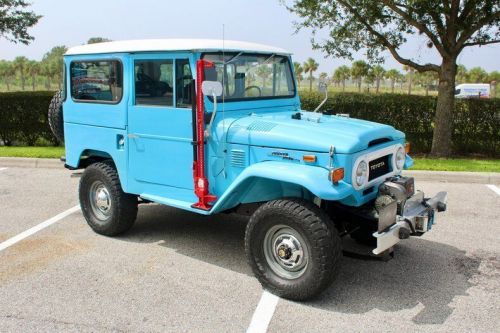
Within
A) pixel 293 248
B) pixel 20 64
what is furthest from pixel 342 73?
pixel 293 248

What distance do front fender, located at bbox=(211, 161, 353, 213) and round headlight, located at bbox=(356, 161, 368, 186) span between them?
6.5 inches

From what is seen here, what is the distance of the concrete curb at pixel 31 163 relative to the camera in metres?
9.59

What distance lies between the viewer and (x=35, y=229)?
19.0ft

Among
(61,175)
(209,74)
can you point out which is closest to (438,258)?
(209,74)

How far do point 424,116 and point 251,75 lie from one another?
24.0 ft

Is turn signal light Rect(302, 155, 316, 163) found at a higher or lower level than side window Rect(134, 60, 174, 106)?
lower

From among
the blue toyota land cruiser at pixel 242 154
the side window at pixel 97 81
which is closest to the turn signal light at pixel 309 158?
the blue toyota land cruiser at pixel 242 154

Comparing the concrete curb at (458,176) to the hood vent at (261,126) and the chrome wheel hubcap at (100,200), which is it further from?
the chrome wheel hubcap at (100,200)

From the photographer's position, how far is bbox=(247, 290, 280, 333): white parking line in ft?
11.6

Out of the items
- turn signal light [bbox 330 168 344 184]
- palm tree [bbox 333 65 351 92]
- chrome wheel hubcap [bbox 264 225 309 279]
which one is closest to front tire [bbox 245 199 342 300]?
chrome wheel hubcap [bbox 264 225 309 279]

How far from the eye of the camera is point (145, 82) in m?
4.88

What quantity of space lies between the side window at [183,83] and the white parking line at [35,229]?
2.51 m

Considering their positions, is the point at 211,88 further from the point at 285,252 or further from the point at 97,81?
the point at 97,81

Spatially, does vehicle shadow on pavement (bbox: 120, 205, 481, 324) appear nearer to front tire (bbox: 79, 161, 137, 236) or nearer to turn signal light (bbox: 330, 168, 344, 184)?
front tire (bbox: 79, 161, 137, 236)
